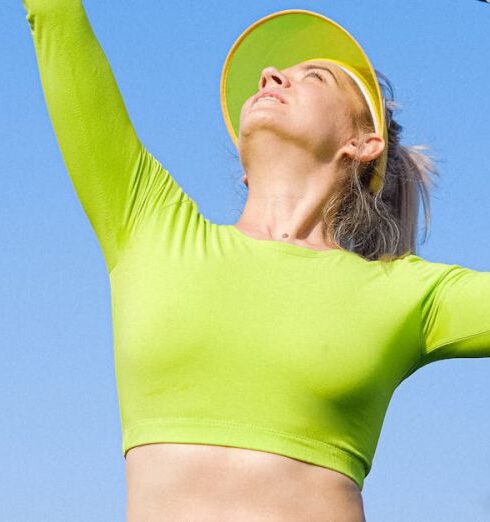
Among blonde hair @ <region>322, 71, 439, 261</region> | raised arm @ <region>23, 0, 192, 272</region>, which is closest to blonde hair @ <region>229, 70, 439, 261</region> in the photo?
blonde hair @ <region>322, 71, 439, 261</region>

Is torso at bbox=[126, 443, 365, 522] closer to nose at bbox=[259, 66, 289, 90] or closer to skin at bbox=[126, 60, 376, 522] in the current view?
skin at bbox=[126, 60, 376, 522]

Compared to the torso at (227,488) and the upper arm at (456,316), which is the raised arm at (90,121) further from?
the upper arm at (456,316)

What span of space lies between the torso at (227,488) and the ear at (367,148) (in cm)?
150

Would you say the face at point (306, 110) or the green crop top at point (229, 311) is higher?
the face at point (306, 110)

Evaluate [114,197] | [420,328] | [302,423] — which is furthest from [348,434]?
[114,197]

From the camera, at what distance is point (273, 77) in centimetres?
504

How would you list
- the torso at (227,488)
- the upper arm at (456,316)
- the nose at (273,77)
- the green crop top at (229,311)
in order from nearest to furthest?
the torso at (227,488)
the green crop top at (229,311)
the upper arm at (456,316)
the nose at (273,77)

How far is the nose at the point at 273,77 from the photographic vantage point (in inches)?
197

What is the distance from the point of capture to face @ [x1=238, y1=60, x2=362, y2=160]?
189 inches

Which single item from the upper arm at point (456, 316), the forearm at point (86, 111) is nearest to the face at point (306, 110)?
the forearm at point (86, 111)

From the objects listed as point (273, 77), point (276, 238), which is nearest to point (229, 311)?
point (276, 238)

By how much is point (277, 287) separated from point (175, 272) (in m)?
0.39

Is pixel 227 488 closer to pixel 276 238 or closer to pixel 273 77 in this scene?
pixel 276 238

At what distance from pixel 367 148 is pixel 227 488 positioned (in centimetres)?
179
